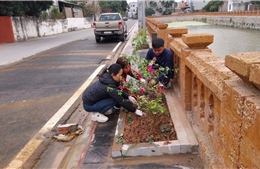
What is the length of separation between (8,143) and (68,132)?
2.68 feet

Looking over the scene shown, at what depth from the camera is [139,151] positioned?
9.07 ft

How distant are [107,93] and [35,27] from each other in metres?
22.2

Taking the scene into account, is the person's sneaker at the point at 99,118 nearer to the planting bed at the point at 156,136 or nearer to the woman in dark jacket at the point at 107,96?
the woman in dark jacket at the point at 107,96

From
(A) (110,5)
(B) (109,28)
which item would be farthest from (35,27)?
(A) (110,5)

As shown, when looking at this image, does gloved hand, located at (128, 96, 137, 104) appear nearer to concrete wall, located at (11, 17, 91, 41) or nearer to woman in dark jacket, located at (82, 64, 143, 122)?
woman in dark jacket, located at (82, 64, 143, 122)

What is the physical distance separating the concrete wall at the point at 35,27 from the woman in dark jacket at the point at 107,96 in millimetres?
17834

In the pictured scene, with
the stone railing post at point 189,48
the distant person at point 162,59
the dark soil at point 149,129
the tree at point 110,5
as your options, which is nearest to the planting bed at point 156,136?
the dark soil at point 149,129

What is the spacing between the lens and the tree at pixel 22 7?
18.5 m

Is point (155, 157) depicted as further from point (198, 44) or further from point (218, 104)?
point (198, 44)

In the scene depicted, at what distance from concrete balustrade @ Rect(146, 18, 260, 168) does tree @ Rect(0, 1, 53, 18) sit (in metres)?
18.8

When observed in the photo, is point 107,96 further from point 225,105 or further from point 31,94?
point 31,94

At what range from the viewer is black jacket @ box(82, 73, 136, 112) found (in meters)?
3.48

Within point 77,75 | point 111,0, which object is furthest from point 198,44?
point 111,0

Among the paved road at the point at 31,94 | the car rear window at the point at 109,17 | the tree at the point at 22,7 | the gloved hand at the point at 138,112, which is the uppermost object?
the tree at the point at 22,7
